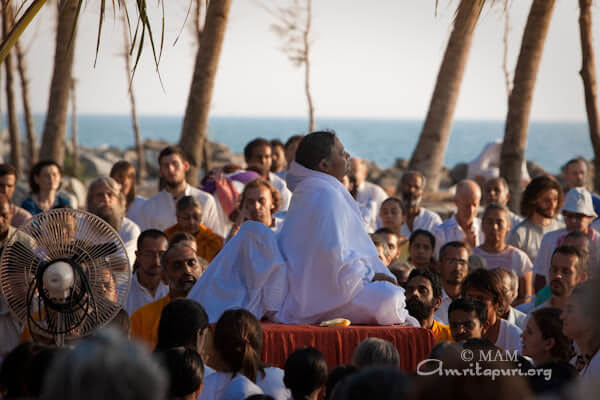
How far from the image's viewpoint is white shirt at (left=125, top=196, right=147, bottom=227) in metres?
9.65

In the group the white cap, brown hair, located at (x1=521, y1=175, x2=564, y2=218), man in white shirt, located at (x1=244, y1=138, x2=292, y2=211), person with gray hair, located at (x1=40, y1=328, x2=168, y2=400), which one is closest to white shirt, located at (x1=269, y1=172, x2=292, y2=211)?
man in white shirt, located at (x1=244, y1=138, x2=292, y2=211)

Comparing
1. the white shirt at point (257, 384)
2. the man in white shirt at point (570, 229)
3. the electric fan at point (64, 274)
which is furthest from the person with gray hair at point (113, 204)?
the man in white shirt at point (570, 229)

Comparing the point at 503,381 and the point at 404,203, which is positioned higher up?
the point at 503,381

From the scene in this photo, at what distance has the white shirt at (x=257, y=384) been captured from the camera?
Answer: 459cm

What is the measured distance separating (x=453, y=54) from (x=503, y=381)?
1126 cm

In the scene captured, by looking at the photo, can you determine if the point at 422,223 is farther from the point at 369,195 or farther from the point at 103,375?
the point at 103,375

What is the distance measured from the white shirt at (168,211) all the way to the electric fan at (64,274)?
4044 millimetres

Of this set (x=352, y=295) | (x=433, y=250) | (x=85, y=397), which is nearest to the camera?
(x=85, y=397)

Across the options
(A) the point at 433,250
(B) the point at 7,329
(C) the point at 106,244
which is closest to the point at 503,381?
(C) the point at 106,244

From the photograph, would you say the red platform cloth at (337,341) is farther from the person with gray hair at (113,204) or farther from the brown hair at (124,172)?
the brown hair at (124,172)

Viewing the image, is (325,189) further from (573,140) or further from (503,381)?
(573,140)

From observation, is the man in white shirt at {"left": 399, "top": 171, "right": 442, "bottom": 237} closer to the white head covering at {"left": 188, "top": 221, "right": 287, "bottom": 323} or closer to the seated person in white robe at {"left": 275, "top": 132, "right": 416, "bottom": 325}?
the seated person in white robe at {"left": 275, "top": 132, "right": 416, "bottom": 325}

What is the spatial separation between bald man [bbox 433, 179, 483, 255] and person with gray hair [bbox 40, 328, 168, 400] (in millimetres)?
7283

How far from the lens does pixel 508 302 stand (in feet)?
21.6
